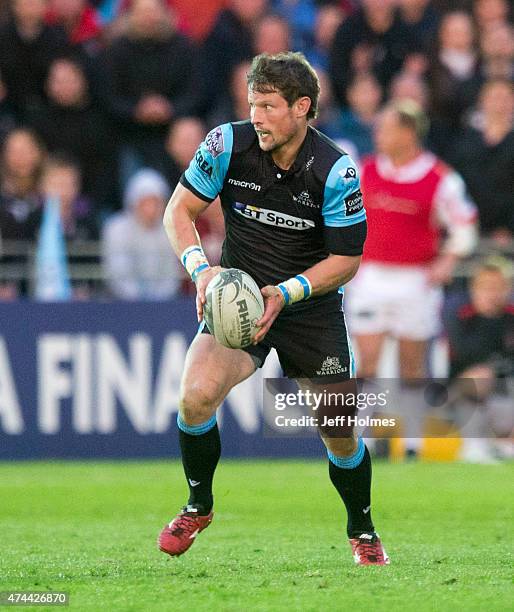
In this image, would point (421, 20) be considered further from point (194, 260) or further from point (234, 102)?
point (194, 260)

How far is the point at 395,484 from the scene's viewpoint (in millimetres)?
11305

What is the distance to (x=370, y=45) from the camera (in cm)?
1529

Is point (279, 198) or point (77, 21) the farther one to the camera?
point (77, 21)

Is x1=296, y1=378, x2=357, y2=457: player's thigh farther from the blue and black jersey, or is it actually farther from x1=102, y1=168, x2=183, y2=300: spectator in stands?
x1=102, y1=168, x2=183, y2=300: spectator in stands

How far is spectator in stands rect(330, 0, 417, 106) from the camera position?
15195mm

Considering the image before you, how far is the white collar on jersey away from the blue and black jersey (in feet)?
18.3

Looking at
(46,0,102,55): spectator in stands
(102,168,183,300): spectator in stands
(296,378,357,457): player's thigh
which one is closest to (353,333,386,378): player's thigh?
(102,168,183,300): spectator in stands

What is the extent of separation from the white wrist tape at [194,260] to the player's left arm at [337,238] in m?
0.34

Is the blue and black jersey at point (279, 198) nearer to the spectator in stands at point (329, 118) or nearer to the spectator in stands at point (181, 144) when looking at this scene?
the spectator in stands at point (181, 144)

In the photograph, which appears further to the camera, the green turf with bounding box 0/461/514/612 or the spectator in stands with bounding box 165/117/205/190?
the spectator in stands with bounding box 165/117/205/190

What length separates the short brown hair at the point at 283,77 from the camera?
6.81 metres

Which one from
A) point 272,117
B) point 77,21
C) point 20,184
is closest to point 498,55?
point 77,21

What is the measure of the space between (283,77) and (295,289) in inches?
40.5

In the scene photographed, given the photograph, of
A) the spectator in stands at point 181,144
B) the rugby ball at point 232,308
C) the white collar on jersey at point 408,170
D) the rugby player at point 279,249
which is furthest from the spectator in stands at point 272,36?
the rugby ball at point 232,308
